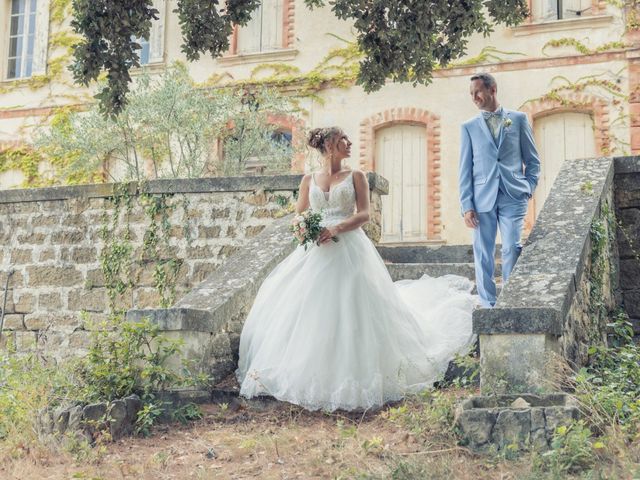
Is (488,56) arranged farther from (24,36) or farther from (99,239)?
(24,36)

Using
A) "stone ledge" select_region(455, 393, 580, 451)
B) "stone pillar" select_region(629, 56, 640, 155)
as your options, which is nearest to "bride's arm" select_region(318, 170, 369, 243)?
"stone ledge" select_region(455, 393, 580, 451)

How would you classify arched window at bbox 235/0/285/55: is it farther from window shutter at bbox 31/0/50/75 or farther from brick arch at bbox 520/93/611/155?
brick arch at bbox 520/93/611/155

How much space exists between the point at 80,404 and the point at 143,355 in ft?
1.86

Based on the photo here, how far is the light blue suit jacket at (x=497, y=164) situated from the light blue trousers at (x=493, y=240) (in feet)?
0.21

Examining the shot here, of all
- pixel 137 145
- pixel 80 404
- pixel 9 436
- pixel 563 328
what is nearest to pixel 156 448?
pixel 80 404

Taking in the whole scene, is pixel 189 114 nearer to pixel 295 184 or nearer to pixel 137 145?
pixel 137 145

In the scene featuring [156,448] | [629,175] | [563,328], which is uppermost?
[629,175]

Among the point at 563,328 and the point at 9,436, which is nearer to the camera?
the point at 563,328

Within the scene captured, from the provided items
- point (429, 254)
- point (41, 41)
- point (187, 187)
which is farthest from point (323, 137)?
point (41, 41)

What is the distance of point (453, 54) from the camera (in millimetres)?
5660

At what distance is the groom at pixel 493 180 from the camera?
6289mm

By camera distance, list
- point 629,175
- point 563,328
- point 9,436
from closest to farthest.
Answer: point 563,328 → point 9,436 → point 629,175

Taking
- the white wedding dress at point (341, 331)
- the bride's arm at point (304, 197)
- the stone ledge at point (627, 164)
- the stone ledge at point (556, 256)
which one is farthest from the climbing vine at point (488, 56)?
the white wedding dress at point (341, 331)

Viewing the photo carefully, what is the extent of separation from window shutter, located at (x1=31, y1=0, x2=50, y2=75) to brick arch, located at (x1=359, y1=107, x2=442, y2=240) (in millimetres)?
7027
